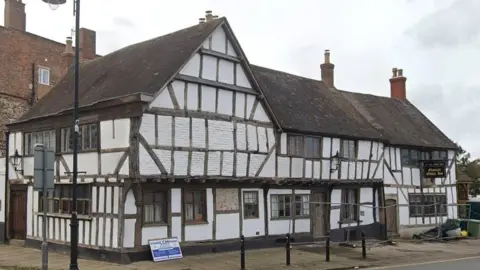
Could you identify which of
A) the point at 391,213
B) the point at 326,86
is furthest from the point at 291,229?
the point at 326,86

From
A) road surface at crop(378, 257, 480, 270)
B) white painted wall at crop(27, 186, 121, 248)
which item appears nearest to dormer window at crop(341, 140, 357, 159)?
road surface at crop(378, 257, 480, 270)

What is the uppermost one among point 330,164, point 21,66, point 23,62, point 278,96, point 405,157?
point 23,62

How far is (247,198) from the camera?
855 inches

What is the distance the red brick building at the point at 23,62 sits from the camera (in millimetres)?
31419

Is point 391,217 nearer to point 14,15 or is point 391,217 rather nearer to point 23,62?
point 23,62

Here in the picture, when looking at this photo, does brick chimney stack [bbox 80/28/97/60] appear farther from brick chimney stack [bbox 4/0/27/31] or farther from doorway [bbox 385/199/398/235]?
doorway [bbox 385/199/398/235]

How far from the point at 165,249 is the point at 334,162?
395 inches

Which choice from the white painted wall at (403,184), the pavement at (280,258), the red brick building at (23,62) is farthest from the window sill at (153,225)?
the red brick building at (23,62)

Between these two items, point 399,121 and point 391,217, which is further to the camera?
point 399,121

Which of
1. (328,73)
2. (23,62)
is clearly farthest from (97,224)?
(328,73)

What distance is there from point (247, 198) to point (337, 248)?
183 inches

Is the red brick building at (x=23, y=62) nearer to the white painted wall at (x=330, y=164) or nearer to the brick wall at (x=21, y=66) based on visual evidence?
the brick wall at (x=21, y=66)

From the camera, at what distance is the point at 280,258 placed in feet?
63.9

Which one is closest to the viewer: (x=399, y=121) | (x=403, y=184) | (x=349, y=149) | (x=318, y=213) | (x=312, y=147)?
(x=312, y=147)
